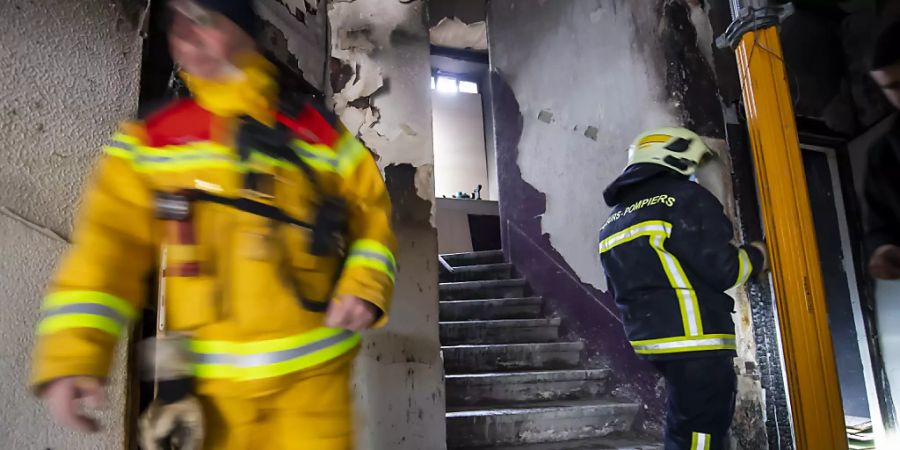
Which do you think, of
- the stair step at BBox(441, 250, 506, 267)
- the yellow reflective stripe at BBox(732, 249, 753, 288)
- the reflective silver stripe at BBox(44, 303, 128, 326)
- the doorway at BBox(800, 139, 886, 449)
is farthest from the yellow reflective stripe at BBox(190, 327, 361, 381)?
the stair step at BBox(441, 250, 506, 267)

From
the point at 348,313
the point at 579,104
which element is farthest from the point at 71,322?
the point at 579,104

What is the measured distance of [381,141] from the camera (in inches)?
96.5

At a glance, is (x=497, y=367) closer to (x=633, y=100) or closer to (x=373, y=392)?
(x=373, y=392)

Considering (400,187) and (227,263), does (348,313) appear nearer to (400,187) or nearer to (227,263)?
(227,263)

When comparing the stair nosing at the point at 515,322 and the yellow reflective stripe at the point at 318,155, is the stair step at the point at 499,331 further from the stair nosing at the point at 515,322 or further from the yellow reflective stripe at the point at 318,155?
the yellow reflective stripe at the point at 318,155

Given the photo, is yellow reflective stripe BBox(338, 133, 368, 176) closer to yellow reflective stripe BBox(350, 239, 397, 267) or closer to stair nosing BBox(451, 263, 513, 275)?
yellow reflective stripe BBox(350, 239, 397, 267)

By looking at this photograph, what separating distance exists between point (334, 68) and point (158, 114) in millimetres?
1393

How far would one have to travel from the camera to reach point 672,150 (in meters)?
2.26

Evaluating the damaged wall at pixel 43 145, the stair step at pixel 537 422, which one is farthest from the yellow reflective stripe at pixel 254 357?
the stair step at pixel 537 422

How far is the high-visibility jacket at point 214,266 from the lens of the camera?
3.14ft

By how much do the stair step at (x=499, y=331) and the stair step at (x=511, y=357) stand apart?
0.17 meters

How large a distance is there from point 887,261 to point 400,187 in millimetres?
1708

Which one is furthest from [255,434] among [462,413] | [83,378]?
[462,413]

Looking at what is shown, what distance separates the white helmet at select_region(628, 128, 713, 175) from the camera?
2.23 meters
